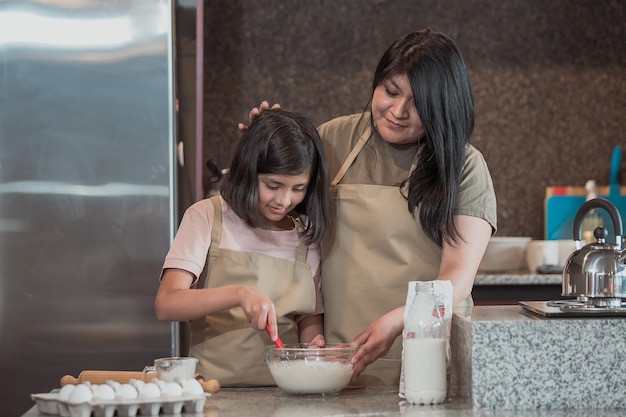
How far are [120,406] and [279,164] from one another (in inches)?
26.0

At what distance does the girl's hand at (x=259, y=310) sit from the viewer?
62.2 inches

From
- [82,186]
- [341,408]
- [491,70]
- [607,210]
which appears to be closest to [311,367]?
[341,408]

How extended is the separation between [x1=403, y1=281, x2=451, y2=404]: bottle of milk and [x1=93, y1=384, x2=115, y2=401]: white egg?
1.59 ft

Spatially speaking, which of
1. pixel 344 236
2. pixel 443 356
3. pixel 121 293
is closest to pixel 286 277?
pixel 344 236

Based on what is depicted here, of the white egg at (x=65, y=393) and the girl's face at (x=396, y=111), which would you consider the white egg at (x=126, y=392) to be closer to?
the white egg at (x=65, y=393)

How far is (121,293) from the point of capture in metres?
2.58

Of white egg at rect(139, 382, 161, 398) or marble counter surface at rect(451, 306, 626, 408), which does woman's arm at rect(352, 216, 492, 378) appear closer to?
marble counter surface at rect(451, 306, 626, 408)

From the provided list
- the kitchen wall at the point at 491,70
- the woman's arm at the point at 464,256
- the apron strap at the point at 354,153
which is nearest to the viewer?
the woman's arm at the point at 464,256

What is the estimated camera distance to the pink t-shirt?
188cm

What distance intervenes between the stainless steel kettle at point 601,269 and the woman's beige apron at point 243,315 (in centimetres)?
60

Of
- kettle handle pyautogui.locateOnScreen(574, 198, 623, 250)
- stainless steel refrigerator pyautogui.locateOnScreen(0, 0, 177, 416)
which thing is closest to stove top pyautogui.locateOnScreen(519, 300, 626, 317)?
kettle handle pyautogui.locateOnScreen(574, 198, 623, 250)

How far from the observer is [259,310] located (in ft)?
5.21

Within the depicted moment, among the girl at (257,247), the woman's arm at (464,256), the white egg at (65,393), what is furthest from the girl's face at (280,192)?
the white egg at (65,393)

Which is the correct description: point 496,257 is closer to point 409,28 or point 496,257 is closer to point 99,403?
point 409,28
